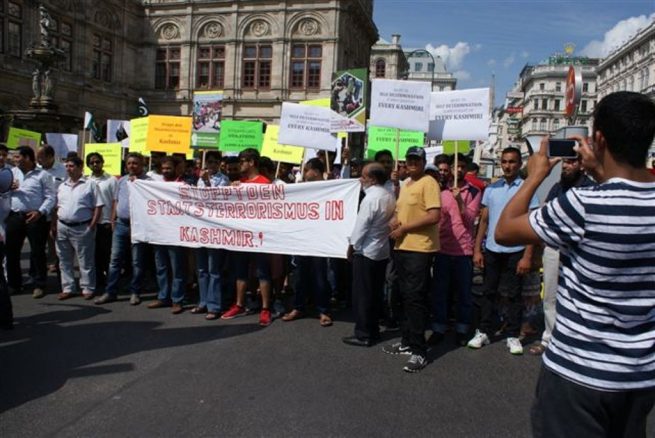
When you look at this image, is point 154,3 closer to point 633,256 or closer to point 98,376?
point 98,376

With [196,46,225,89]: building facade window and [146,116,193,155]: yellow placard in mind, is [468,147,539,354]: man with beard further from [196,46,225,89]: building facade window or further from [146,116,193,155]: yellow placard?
[196,46,225,89]: building facade window

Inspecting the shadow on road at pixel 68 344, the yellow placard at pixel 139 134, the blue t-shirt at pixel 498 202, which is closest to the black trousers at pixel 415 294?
the blue t-shirt at pixel 498 202

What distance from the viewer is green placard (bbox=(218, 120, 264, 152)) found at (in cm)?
970

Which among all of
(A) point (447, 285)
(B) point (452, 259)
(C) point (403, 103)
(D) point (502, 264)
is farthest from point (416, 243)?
(C) point (403, 103)

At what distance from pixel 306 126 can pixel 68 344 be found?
459 cm

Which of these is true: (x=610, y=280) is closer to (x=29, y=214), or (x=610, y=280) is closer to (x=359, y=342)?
(x=359, y=342)

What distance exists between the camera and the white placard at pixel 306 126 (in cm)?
804

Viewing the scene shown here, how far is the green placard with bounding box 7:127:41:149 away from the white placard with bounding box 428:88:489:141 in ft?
26.8

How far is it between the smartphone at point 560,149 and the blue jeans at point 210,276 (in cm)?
480

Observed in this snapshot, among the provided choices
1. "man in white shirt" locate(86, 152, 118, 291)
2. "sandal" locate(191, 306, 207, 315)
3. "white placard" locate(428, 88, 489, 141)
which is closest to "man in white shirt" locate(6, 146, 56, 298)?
"man in white shirt" locate(86, 152, 118, 291)

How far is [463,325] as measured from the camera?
5516 millimetres

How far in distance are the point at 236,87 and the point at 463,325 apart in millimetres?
37083

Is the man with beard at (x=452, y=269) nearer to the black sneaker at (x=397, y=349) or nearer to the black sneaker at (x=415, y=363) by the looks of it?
the black sneaker at (x=397, y=349)

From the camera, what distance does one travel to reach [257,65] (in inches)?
1549
